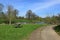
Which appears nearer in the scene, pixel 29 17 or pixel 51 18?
pixel 51 18

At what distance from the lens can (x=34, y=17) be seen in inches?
4508

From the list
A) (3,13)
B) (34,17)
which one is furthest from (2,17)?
(34,17)

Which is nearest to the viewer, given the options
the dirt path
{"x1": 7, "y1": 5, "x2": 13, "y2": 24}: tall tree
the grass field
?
the dirt path

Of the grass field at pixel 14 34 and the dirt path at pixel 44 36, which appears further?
the grass field at pixel 14 34

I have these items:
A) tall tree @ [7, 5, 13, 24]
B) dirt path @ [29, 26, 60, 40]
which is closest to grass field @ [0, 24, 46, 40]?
dirt path @ [29, 26, 60, 40]

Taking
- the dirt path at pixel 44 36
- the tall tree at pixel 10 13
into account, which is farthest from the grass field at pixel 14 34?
the tall tree at pixel 10 13

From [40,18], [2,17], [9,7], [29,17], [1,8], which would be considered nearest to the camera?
[9,7]

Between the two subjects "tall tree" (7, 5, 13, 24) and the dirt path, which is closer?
the dirt path

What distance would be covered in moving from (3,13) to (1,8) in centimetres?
327

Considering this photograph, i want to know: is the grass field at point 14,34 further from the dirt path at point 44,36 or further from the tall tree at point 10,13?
the tall tree at point 10,13

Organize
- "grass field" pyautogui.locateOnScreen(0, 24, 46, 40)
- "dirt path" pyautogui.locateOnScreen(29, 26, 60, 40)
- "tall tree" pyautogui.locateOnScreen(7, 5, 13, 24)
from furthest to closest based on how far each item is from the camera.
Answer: "tall tree" pyautogui.locateOnScreen(7, 5, 13, 24) < "grass field" pyautogui.locateOnScreen(0, 24, 46, 40) < "dirt path" pyautogui.locateOnScreen(29, 26, 60, 40)

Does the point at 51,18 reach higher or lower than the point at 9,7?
lower

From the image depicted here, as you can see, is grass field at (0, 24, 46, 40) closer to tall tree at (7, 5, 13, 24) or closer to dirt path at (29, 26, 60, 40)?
dirt path at (29, 26, 60, 40)

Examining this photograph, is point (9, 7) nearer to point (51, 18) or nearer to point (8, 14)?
point (8, 14)
